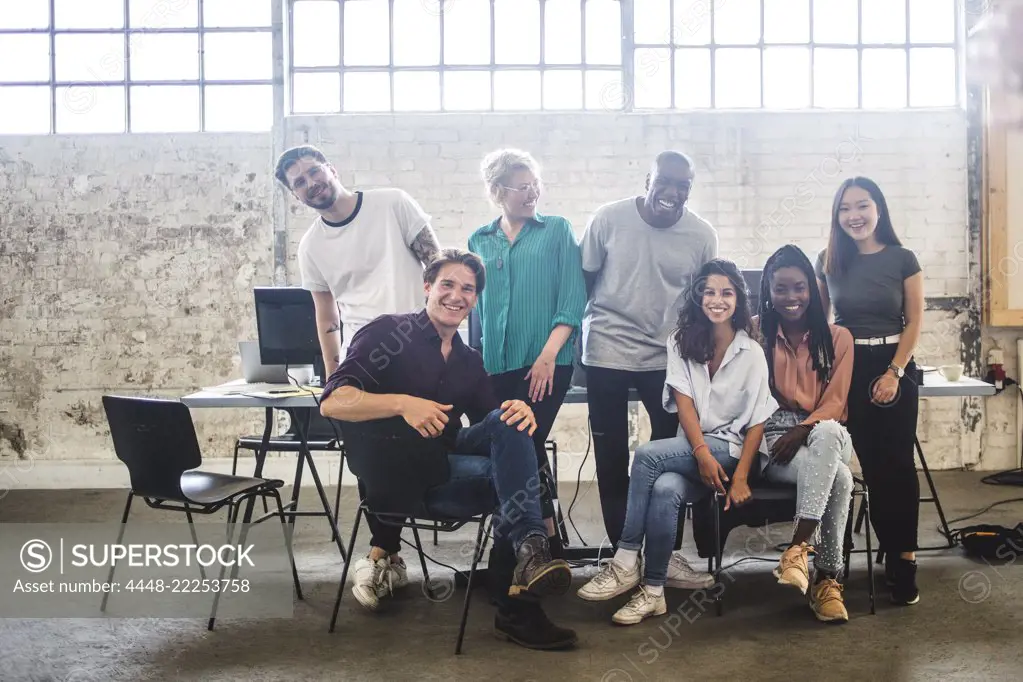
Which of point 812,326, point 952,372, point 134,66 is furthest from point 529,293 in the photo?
point 134,66

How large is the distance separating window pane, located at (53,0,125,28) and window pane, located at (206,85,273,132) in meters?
0.71

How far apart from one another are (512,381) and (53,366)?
12.2 feet

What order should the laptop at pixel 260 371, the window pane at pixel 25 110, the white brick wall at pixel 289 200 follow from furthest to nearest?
the window pane at pixel 25 110, the white brick wall at pixel 289 200, the laptop at pixel 260 371

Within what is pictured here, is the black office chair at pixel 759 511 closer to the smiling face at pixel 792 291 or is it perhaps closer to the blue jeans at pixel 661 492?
the blue jeans at pixel 661 492

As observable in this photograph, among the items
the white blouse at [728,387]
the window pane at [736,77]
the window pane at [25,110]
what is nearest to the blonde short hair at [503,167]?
the white blouse at [728,387]

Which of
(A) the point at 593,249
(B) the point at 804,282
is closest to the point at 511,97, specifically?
(A) the point at 593,249

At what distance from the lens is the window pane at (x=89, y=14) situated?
5703mm

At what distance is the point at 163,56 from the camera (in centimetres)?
575

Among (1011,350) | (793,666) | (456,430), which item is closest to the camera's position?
(793,666)

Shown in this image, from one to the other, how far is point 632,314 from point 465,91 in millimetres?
3044

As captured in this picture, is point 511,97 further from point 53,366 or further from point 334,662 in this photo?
point 334,662

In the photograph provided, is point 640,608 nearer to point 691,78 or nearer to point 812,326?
point 812,326

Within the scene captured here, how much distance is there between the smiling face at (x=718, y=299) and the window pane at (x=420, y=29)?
10.8ft

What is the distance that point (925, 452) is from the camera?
5.63 meters
